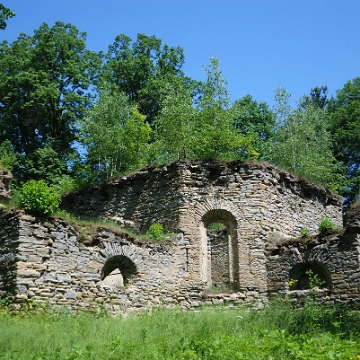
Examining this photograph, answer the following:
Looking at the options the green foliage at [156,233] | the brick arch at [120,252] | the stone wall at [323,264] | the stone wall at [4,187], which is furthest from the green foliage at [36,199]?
the stone wall at [323,264]

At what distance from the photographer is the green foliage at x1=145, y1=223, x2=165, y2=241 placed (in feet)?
56.2

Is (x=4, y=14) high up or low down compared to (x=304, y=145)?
down

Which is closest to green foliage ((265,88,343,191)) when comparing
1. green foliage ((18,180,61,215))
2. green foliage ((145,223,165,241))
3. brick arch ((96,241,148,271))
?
green foliage ((145,223,165,241))

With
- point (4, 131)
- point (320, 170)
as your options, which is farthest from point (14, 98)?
point (320, 170)

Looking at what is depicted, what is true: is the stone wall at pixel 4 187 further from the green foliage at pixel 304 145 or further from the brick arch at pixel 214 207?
the green foliage at pixel 304 145

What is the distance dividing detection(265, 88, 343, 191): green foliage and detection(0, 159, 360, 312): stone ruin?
436 inches

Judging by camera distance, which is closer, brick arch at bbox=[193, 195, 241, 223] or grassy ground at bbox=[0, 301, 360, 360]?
grassy ground at bbox=[0, 301, 360, 360]

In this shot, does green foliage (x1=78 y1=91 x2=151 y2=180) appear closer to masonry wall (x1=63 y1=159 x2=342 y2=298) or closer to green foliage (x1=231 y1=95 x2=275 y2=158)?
green foliage (x1=231 y1=95 x2=275 y2=158)

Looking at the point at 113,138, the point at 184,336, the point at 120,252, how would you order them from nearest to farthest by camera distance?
1. the point at 184,336
2. the point at 120,252
3. the point at 113,138

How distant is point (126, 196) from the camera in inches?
773

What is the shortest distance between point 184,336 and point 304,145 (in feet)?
83.7

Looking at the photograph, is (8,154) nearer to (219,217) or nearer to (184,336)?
(219,217)

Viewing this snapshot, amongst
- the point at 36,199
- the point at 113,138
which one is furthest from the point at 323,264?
the point at 113,138

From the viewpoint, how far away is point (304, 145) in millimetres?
33750
